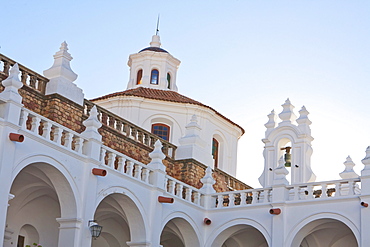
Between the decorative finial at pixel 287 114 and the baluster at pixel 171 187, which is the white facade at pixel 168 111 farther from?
the baluster at pixel 171 187

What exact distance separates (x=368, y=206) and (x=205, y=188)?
560 centimetres

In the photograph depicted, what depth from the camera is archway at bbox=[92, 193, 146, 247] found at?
62.8 feet

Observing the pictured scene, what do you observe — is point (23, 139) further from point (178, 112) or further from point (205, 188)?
point (178, 112)

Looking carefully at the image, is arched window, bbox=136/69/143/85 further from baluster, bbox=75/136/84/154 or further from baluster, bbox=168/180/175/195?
baluster, bbox=75/136/84/154

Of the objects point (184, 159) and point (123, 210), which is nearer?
point (123, 210)

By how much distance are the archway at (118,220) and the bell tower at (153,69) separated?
9.33 meters

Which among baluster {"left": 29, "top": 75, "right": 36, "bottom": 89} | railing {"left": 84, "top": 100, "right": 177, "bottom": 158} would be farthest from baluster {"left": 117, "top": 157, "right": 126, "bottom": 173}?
baluster {"left": 29, "top": 75, "right": 36, "bottom": 89}

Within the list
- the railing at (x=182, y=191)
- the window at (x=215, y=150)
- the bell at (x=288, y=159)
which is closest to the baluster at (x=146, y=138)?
the railing at (x=182, y=191)

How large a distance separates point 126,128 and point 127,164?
3.88 m

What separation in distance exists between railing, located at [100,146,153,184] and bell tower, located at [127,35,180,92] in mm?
11067

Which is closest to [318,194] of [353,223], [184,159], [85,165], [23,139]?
[353,223]

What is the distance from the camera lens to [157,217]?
19719 mm

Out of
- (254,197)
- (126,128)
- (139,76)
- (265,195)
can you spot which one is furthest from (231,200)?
(139,76)

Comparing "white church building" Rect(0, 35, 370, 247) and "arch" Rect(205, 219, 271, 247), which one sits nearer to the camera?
"white church building" Rect(0, 35, 370, 247)
